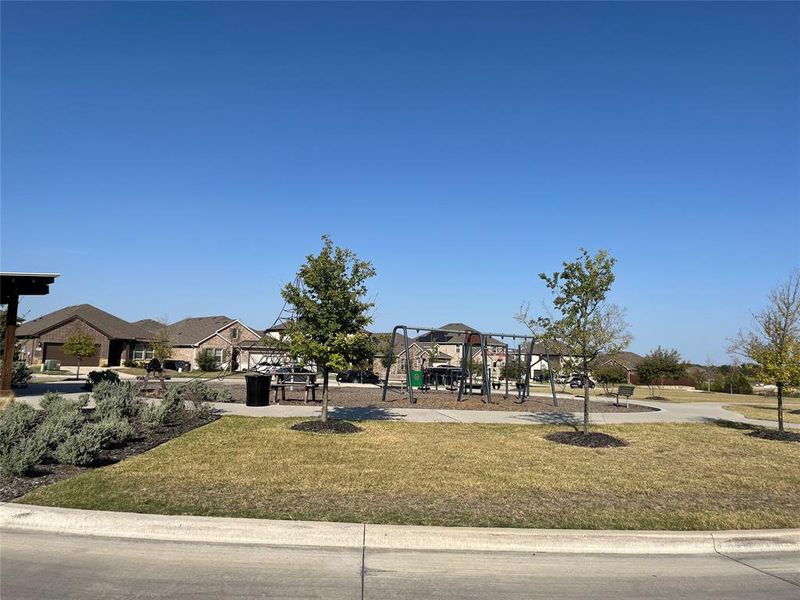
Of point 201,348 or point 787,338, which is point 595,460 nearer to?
point 787,338

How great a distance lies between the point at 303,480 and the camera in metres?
7.64

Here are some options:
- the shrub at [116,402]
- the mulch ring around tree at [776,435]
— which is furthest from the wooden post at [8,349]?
the mulch ring around tree at [776,435]

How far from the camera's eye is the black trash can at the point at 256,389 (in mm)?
16844

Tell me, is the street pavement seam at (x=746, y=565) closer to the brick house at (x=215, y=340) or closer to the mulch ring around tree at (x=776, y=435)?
the mulch ring around tree at (x=776, y=435)

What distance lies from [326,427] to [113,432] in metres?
4.52

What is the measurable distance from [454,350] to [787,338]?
158 ft

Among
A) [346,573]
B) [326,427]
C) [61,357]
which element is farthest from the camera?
[61,357]

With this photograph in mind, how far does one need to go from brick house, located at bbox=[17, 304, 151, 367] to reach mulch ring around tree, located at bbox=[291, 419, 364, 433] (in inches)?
1732

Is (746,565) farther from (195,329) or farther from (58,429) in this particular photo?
(195,329)

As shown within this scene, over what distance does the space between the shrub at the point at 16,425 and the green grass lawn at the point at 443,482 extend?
1.49 metres

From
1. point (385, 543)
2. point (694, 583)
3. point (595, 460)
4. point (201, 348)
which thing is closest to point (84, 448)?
point (385, 543)

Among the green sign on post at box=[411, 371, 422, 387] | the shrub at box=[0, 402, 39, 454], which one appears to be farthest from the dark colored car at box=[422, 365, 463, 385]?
the shrub at box=[0, 402, 39, 454]

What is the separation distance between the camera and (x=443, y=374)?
31.0 meters

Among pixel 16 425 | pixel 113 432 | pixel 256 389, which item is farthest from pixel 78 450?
pixel 256 389
